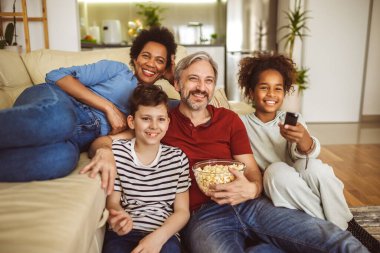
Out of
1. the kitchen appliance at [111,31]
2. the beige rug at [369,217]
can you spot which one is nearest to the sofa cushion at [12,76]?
the beige rug at [369,217]

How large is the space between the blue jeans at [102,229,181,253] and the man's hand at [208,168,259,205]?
0.73 feet

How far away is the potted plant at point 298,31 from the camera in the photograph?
4555 millimetres

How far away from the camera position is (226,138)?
1505 millimetres

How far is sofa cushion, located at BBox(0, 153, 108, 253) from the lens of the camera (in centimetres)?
72

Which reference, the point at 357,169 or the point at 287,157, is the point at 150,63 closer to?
the point at 287,157

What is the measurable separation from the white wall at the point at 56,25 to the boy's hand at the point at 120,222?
3.00 meters

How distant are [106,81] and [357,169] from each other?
2.42m

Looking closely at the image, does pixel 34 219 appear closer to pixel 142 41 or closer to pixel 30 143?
pixel 30 143

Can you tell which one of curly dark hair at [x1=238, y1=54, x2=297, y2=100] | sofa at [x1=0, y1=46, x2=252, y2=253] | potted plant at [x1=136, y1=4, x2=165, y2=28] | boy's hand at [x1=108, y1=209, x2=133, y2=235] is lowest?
boy's hand at [x1=108, y1=209, x2=133, y2=235]

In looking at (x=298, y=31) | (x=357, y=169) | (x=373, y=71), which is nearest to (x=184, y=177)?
(x=357, y=169)

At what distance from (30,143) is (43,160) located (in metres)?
0.06

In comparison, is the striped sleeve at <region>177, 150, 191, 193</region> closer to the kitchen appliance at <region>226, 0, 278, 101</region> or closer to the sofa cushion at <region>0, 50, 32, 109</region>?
the sofa cushion at <region>0, 50, 32, 109</region>

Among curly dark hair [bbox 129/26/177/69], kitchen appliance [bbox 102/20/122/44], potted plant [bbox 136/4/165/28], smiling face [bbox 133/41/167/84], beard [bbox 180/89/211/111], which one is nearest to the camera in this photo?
beard [bbox 180/89/211/111]

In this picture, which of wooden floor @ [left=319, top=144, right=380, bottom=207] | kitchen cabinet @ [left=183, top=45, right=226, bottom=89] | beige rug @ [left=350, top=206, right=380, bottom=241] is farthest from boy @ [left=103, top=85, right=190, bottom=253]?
kitchen cabinet @ [left=183, top=45, right=226, bottom=89]
